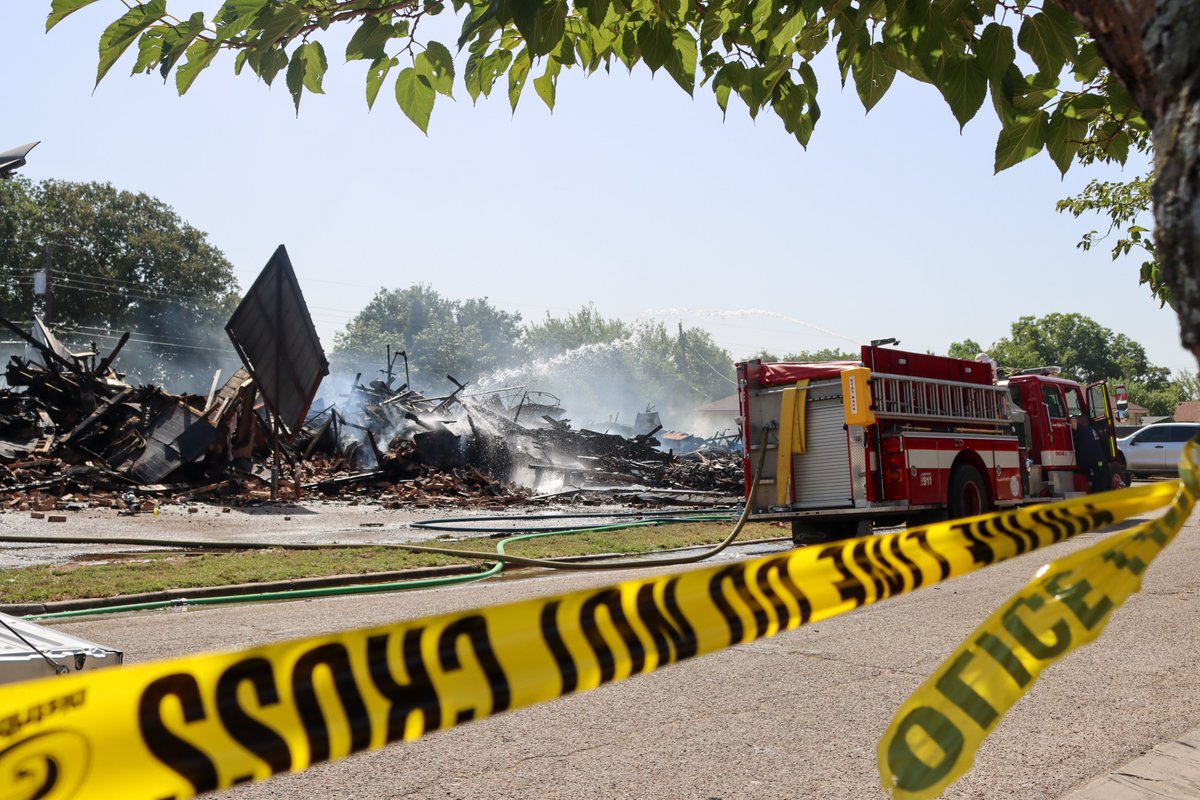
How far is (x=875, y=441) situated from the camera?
13102mm

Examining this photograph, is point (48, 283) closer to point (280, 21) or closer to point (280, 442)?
point (280, 442)

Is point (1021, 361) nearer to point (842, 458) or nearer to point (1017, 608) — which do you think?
point (842, 458)

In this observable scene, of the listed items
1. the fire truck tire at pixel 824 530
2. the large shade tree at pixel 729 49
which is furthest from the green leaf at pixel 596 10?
the fire truck tire at pixel 824 530

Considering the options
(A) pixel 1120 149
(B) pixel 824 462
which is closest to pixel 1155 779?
(A) pixel 1120 149

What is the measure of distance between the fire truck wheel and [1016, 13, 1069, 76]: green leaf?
11.8 m

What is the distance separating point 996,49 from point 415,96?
1.84m

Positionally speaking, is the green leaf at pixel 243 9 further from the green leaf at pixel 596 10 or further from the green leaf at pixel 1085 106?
the green leaf at pixel 1085 106

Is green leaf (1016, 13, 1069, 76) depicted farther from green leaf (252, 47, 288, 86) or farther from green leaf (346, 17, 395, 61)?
green leaf (252, 47, 288, 86)

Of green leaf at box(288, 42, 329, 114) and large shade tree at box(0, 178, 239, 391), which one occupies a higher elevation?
large shade tree at box(0, 178, 239, 391)

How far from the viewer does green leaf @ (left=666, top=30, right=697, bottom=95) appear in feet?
11.1

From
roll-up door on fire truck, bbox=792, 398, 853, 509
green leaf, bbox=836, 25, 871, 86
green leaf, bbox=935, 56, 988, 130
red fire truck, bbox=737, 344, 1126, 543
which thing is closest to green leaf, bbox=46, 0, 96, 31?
green leaf, bbox=836, 25, 871, 86

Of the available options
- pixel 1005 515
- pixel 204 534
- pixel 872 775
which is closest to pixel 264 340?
pixel 204 534

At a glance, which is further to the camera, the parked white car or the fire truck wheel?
the parked white car

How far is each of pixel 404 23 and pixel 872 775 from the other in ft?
11.3
